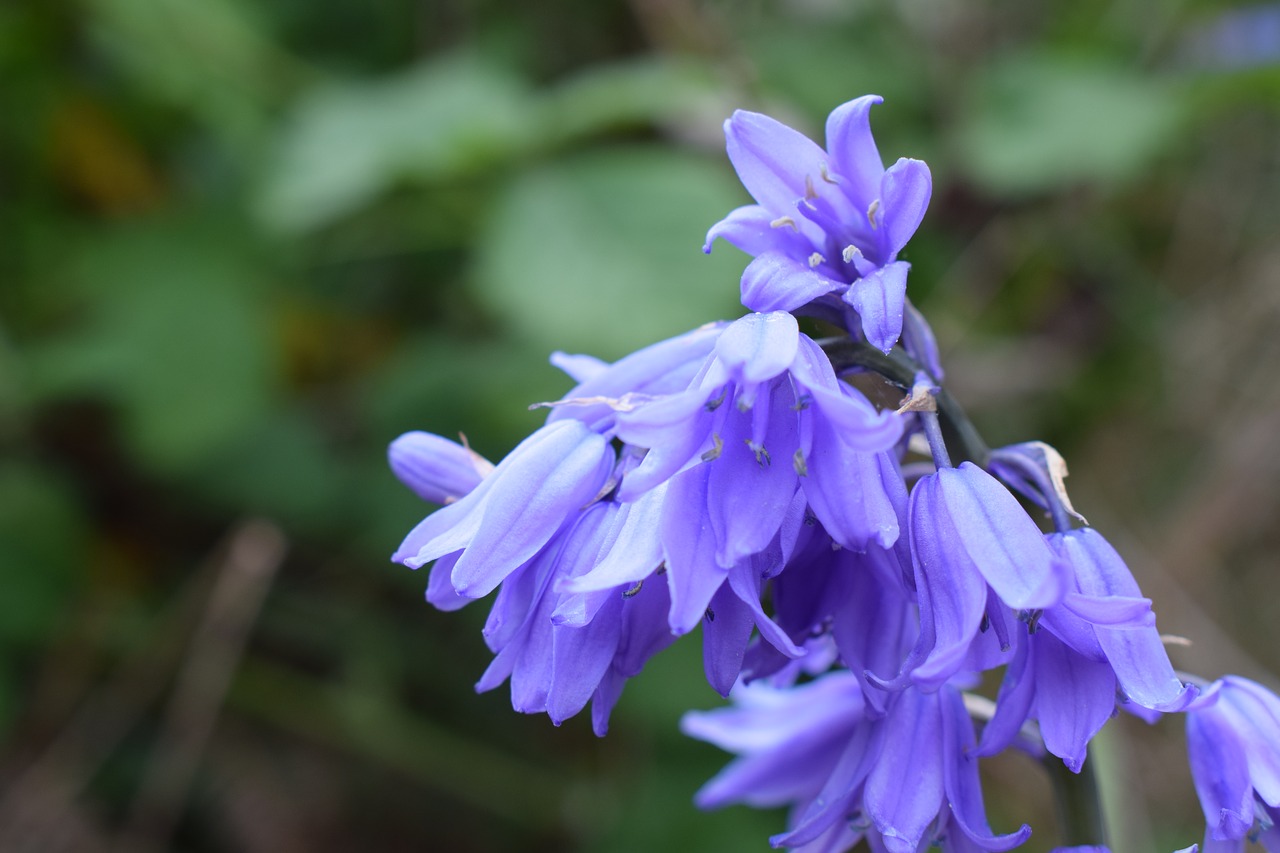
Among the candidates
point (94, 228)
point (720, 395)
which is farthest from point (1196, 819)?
point (94, 228)

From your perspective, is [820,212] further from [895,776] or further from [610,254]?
[610,254]

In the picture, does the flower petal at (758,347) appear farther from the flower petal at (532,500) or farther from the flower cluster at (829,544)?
the flower petal at (532,500)

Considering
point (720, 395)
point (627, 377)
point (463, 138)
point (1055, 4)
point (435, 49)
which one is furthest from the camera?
point (1055, 4)

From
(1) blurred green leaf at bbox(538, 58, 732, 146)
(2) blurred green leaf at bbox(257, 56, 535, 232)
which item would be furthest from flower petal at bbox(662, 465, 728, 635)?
(1) blurred green leaf at bbox(538, 58, 732, 146)

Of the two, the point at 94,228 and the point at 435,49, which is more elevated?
the point at 435,49

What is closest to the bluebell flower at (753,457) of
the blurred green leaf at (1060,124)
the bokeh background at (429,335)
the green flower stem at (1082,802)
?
the green flower stem at (1082,802)

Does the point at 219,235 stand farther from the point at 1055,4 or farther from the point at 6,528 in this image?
the point at 1055,4

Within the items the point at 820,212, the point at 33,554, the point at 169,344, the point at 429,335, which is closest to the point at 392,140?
the point at 429,335

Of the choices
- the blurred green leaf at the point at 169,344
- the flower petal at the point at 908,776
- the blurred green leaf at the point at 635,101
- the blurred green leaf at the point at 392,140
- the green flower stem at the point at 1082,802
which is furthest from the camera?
the blurred green leaf at the point at 169,344
